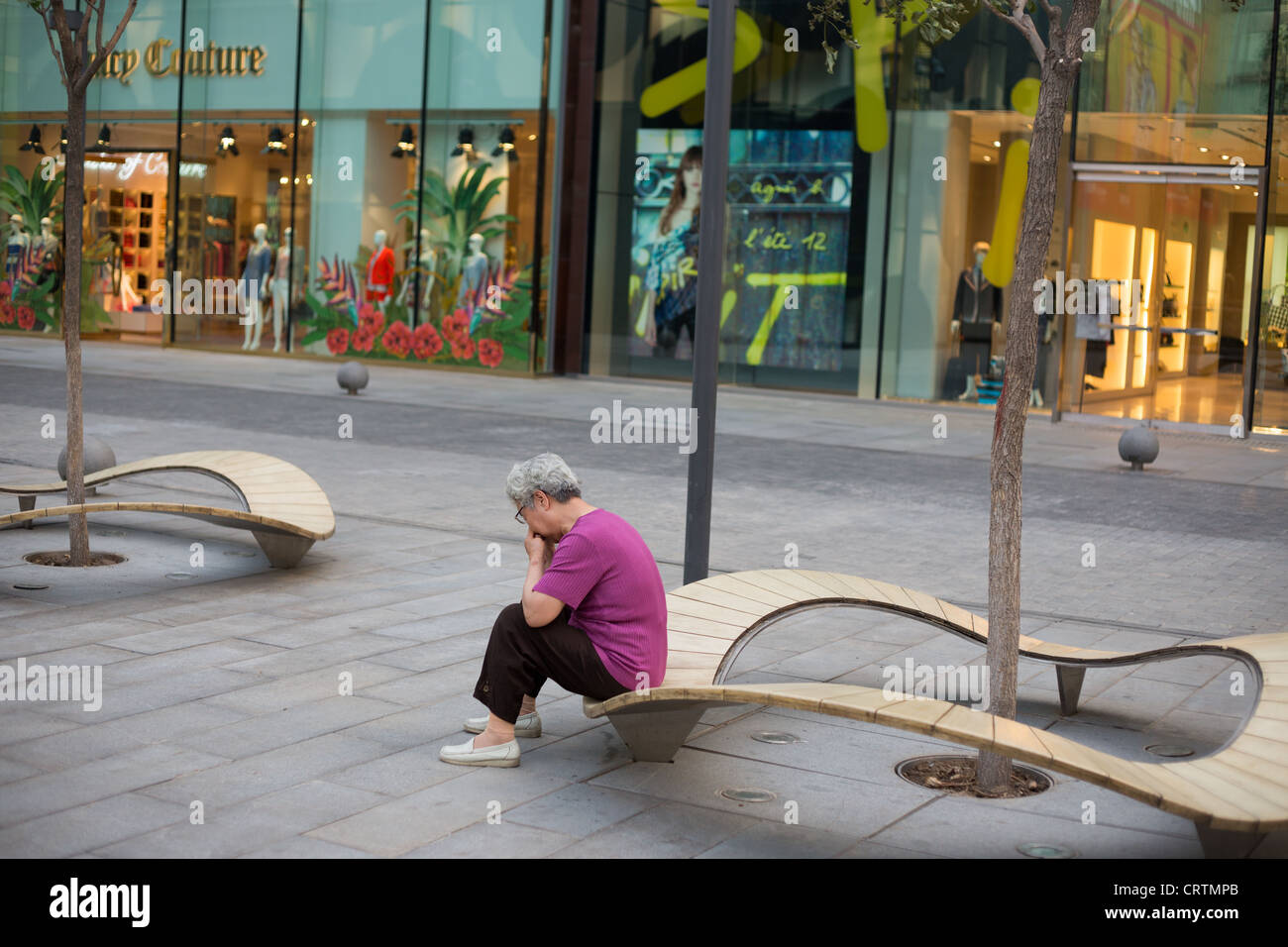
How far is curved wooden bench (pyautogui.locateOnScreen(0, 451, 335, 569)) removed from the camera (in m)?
7.23

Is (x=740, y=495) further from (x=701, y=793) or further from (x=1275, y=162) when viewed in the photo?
(x=1275, y=162)

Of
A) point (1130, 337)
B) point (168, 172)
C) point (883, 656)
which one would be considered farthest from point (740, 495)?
point (168, 172)

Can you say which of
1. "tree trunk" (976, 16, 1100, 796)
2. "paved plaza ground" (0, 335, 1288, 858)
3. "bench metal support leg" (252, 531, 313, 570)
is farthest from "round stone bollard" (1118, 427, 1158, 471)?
"tree trunk" (976, 16, 1100, 796)

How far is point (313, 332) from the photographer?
2366 centimetres

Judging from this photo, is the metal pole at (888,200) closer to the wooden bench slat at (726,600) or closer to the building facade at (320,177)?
the building facade at (320,177)

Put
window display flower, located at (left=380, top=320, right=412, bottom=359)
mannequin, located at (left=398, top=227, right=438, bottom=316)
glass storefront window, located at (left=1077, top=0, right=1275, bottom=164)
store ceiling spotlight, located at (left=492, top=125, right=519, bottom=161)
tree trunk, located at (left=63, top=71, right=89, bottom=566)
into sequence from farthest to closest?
window display flower, located at (left=380, top=320, right=412, bottom=359) < mannequin, located at (left=398, top=227, right=438, bottom=316) < store ceiling spotlight, located at (left=492, top=125, right=519, bottom=161) < glass storefront window, located at (left=1077, top=0, right=1275, bottom=164) < tree trunk, located at (left=63, top=71, right=89, bottom=566)

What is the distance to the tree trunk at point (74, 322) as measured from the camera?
7547 millimetres

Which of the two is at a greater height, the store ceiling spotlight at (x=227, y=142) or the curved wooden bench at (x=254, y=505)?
the store ceiling spotlight at (x=227, y=142)

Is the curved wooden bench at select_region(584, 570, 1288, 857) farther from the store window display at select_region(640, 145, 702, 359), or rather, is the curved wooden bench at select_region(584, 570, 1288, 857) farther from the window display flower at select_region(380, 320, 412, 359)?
the window display flower at select_region(380, 320, 412, 359)

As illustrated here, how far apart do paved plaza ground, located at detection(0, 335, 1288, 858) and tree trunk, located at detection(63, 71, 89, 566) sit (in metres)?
0.28

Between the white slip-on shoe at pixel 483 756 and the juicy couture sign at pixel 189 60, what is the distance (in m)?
21.1

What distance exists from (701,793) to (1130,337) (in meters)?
15.5

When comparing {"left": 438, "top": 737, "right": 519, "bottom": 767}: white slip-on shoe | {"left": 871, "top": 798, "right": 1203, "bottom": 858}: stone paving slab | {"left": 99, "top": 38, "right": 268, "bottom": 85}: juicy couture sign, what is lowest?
{"left": 871, "top": 798, "right": 1203, "bottom": 858}: stone paving slab

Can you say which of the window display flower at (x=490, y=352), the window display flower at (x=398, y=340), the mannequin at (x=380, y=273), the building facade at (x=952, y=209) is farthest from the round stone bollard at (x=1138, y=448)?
the mannequin at (x=380, y=273)
